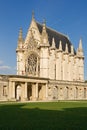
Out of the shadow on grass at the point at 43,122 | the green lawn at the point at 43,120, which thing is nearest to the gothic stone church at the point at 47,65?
the green lawn at the point at 43,120

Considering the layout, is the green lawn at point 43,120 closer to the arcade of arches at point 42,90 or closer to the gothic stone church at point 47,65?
the arcade of arches at point 42,90

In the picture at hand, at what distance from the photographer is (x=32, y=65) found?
80438mm

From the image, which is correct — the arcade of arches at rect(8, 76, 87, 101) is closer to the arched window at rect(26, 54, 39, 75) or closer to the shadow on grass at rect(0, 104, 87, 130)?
the arched window at rect(26, 54, 39, 75)

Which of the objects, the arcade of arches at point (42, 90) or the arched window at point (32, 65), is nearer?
the arcade of arches at point (42, 90)

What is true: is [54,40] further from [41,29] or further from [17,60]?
[17,60]

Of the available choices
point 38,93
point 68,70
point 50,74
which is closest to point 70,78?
point 68,70

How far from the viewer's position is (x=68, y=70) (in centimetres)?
8862

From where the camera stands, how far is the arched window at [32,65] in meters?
79.2

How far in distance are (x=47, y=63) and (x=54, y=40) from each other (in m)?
10.5

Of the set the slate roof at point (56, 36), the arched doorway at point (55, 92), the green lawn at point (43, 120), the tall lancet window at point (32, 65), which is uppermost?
the slate roof at point (56, 36)

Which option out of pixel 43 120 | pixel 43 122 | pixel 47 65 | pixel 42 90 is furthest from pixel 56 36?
pixel 43 122

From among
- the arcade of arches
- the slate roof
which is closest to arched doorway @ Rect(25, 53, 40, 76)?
the slate roof

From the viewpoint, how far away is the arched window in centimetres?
7925

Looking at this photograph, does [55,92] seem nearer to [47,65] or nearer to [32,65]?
[47,65]
